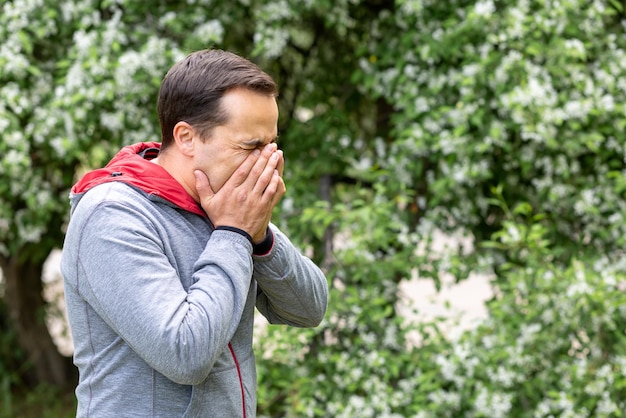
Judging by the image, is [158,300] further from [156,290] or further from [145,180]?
[145,180]

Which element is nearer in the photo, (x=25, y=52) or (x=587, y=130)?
(x=587, y=130)

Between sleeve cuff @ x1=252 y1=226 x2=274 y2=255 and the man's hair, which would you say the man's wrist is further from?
the man's hair

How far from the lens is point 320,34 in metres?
4.70

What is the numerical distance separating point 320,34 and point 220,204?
3.22m

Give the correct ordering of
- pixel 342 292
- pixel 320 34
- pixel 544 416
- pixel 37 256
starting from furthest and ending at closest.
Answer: pixel 37 256, pixel 320 34, pixel 342 292, pixel 544 416

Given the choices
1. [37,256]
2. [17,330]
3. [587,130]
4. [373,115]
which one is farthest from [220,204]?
[17,330]

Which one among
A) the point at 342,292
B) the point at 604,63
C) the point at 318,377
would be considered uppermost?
the point at 604,63

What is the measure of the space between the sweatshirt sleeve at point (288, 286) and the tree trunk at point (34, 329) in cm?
459

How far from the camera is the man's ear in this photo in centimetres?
166

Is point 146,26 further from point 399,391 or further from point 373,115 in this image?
point 399,391

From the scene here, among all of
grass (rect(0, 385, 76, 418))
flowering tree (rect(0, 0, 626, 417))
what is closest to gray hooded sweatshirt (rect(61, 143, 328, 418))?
flowering tree (rect(0, 0, 626, 417))

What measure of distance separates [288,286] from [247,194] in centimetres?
24

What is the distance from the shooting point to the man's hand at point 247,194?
1.62 meters

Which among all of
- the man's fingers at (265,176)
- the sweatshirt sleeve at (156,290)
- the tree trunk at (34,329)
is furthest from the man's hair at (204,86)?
the tree trunk at (34,329)
